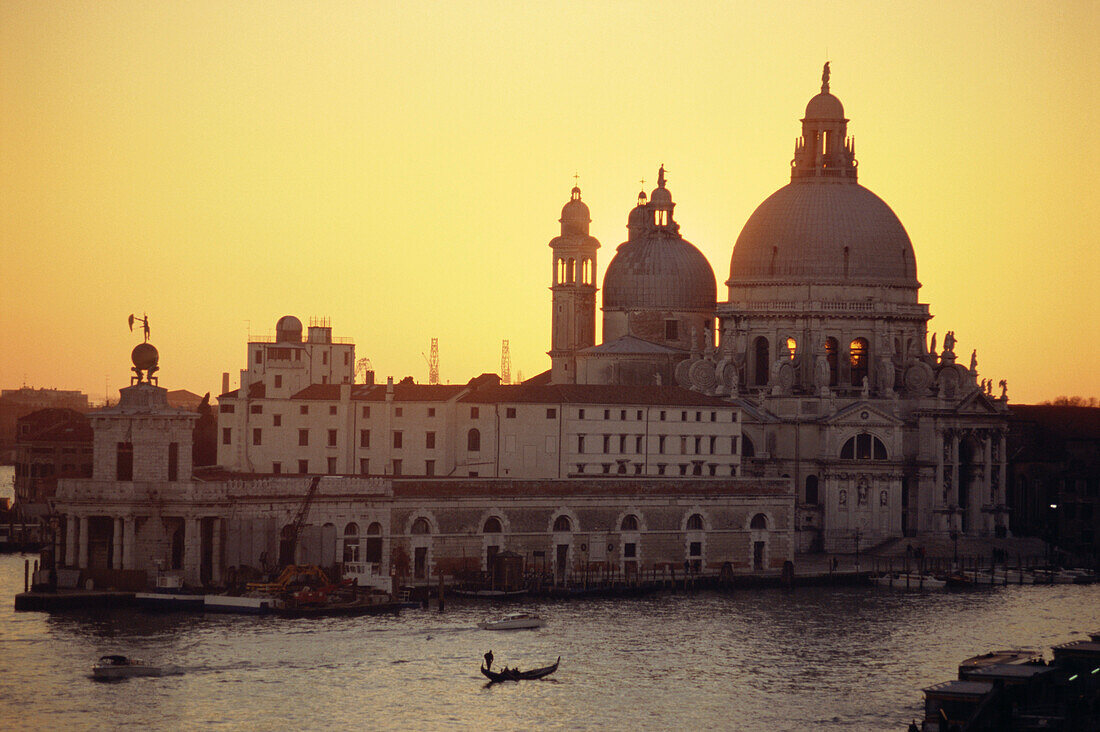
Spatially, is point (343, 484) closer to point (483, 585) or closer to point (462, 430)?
point (483, 585)

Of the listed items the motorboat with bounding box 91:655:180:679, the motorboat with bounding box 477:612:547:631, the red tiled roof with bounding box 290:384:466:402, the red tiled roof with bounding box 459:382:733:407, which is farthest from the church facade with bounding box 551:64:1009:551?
the motorboat with bounding box 91:655:180:679

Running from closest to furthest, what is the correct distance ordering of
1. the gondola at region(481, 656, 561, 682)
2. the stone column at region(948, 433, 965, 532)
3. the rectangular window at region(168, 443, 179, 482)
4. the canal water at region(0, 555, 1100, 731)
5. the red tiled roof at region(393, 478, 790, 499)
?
the canal water at region(0, 555, 1100, 731) → the gondola at region(481, 656, 561, 682) → the rectangular window at region(168, 443, 179, 482) → the red tiled roof at region(393, 478, 790, 499) → the stone column at region(948, 433, 965, 532)

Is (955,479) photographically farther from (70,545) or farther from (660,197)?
(70,545)

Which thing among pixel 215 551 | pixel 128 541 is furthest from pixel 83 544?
pixel 215 551

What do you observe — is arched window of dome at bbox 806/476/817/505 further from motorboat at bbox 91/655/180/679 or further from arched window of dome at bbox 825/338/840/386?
motorboat at bbox 91/655/180/679

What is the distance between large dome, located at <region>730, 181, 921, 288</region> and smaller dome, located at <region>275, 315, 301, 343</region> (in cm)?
2158

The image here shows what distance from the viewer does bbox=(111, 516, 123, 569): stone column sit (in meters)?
83.1

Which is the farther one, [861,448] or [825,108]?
[825,108]

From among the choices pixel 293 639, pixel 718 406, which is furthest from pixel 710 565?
pixel 293 639

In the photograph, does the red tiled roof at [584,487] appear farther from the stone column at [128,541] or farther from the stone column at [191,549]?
the stone column at [128,541]

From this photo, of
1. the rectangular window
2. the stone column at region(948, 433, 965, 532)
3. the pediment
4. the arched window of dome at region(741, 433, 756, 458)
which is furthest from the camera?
the arched window of dome at region(741, 433, 756, 458)

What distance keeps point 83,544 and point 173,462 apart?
4141mm

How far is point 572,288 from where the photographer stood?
126 meters

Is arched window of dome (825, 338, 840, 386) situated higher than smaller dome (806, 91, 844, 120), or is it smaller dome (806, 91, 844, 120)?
smaller dome (806, 91, 844, 120)
